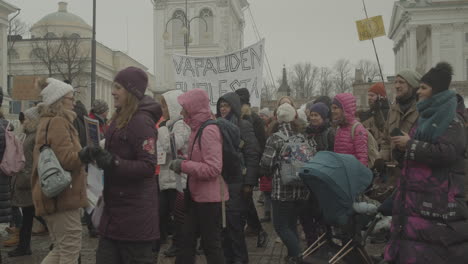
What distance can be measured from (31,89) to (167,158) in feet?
29.6

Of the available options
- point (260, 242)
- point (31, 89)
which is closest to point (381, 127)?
point (260, 242)

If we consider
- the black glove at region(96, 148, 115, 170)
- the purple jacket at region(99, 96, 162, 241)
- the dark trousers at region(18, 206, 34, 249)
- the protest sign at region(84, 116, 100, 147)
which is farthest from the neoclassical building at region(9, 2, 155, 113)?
the black glove at region(96, 148, 115, 170)

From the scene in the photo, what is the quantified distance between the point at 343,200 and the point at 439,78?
1370mm

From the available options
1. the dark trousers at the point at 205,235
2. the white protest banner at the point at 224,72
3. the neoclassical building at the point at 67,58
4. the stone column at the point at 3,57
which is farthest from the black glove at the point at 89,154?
the stone column at the point at 3,57

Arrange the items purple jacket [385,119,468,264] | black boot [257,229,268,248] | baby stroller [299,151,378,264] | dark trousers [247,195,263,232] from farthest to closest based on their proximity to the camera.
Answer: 1. dark trousers [247,195,263,232]
2. black boot [257,229,268,248]
3. baby stroller [299,151,378,264]
4. purple jacket [385,119,468,264]

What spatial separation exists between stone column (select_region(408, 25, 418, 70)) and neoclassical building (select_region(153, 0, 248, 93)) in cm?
2675

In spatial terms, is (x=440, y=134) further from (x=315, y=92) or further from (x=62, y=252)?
(x=315, y=92)

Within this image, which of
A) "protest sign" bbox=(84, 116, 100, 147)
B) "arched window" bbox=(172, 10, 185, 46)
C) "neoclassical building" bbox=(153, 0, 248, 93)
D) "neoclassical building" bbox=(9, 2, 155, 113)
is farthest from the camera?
"neoclassical building" bbox=(153, 0, 248, 93)

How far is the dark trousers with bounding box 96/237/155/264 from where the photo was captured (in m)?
4.01

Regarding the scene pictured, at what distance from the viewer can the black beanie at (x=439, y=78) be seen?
4082 millimetres

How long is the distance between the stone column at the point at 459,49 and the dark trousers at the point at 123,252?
7242cm

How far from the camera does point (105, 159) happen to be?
3760mm

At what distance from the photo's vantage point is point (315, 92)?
112250 millimetres

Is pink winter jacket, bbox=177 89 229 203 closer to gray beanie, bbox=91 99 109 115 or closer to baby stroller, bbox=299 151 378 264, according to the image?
baby stroller, bbox=299 151 378 264
